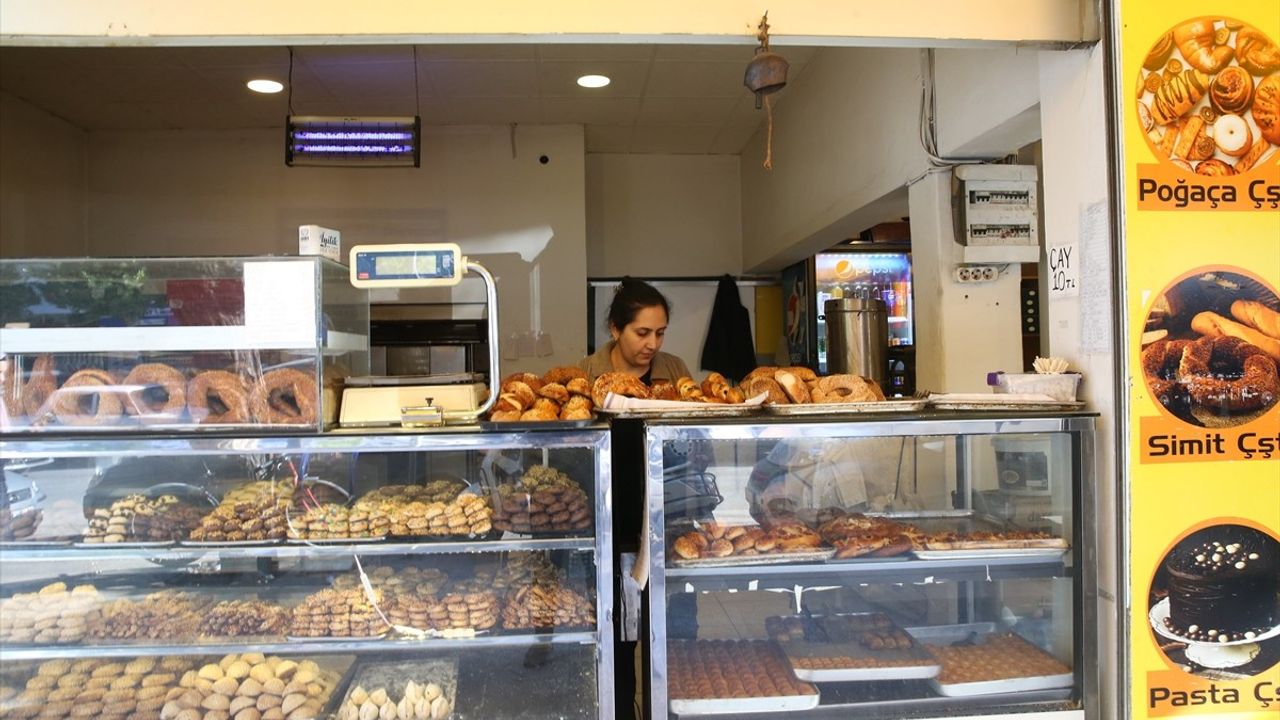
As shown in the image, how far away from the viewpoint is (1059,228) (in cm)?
258

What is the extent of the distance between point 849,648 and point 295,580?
1.63 meters

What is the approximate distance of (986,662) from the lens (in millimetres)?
2436

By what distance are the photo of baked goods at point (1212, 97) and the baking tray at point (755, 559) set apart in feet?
4.89

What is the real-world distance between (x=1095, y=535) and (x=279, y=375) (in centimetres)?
232

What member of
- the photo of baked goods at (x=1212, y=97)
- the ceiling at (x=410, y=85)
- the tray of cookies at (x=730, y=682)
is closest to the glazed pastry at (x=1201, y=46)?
the photo of baked goods at (x=1212, y=97)

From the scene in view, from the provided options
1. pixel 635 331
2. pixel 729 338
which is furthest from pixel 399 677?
pixel 729 338

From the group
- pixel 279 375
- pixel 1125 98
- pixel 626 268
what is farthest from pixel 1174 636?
pixel 626 268

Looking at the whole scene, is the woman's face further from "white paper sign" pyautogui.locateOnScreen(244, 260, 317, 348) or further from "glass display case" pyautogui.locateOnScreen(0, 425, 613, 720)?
"white paper sign" pyautogui.locateOnScreen(244, 260, 317, 348)

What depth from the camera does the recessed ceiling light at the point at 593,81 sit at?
5.26 meters

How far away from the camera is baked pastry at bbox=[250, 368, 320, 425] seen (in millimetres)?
2174

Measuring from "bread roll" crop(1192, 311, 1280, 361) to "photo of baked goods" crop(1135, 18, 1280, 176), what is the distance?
0.42 metres

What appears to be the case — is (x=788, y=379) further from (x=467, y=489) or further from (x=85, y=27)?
(x=85, y=27)

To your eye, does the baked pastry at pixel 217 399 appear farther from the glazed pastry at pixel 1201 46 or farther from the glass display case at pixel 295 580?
the glazed pastry at pixel 1201 46

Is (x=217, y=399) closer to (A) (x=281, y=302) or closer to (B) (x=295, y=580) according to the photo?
(A) (x=281, y=302)
